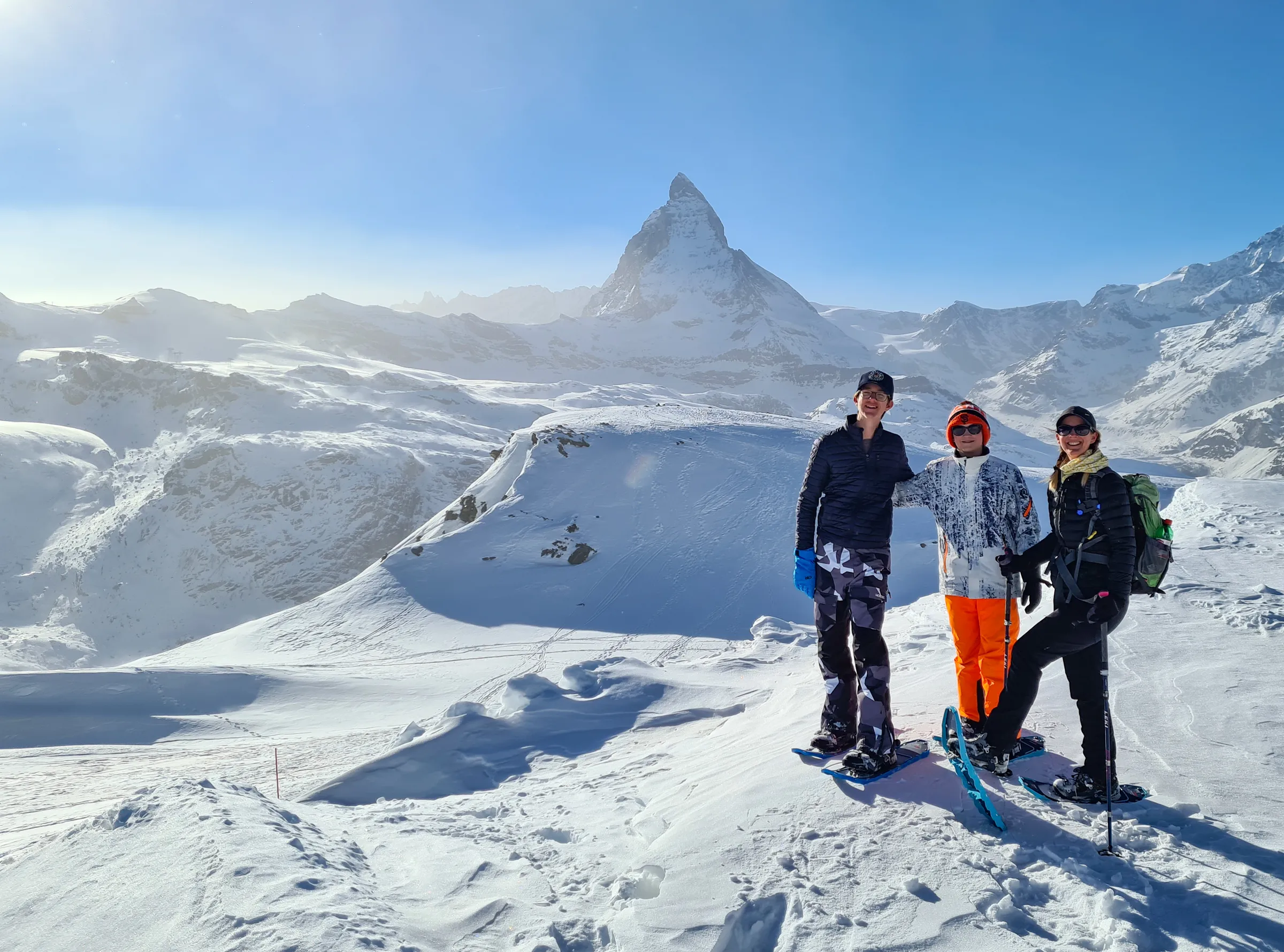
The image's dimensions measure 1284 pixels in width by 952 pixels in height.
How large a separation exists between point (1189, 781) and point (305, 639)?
2280cm

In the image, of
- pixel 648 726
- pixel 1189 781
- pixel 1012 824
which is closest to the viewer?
pixel 1012 824

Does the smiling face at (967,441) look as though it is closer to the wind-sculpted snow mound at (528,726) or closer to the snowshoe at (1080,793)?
the snowshoe at (1080,793)

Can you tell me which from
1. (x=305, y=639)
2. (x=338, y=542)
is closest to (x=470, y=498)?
(x=305, y=639)

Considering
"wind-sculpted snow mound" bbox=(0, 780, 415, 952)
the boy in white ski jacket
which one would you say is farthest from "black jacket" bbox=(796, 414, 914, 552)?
"wind-sculpted snow mound" bbox=(0, 780, 415, 952)

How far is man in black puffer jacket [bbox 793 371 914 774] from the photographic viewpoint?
15.3 ft

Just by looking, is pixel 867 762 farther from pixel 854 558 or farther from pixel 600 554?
pixel 600 554

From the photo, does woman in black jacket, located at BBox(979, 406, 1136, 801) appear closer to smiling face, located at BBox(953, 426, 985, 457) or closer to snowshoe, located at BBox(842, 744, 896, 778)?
smiling face, located at BBox(953, 426, 985, 457)

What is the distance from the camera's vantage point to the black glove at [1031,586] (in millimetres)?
4418

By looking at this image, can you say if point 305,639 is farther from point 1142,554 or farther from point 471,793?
point 1142,554

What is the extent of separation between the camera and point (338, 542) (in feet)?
183

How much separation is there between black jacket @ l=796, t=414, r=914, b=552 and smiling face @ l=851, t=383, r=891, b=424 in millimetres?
136

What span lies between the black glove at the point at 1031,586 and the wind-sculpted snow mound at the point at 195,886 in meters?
4.13

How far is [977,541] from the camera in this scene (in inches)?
180

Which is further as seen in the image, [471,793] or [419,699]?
[419,699]
